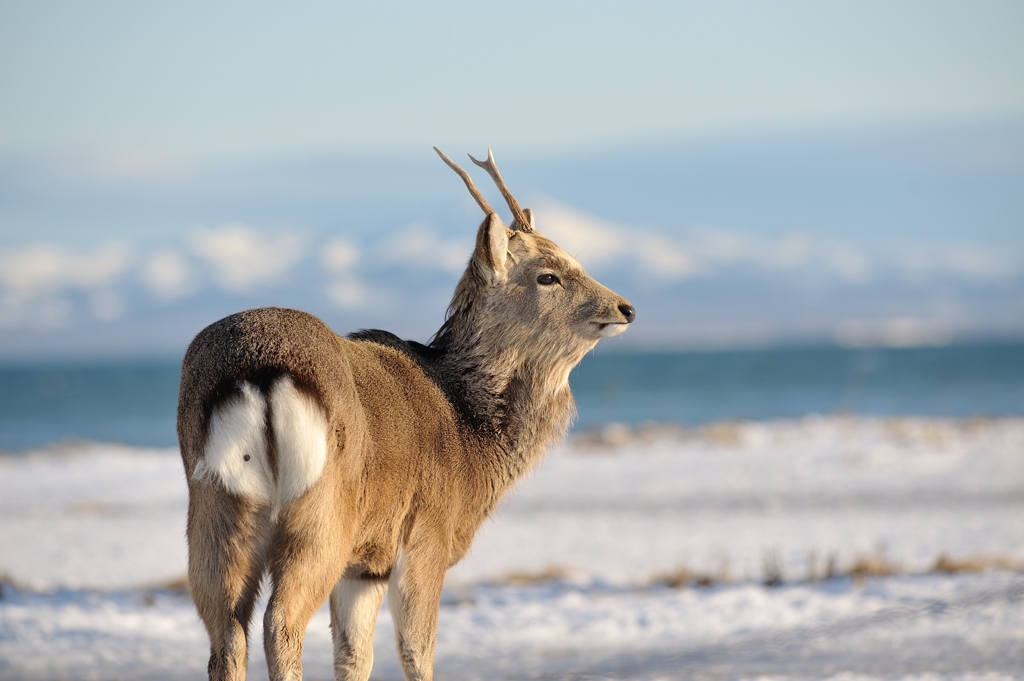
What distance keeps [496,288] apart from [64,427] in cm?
4204

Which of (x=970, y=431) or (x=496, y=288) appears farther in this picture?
(x=970, y=431)

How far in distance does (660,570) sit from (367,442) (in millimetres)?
6883

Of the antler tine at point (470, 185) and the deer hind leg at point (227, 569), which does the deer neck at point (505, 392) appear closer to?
the antler tine at point (470, 185)

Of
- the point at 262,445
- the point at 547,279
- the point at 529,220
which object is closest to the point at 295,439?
the point at 262,445

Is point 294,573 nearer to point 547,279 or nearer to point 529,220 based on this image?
point 547,279

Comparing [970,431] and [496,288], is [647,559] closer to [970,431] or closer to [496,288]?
[496,288]

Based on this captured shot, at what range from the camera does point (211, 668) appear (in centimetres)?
468

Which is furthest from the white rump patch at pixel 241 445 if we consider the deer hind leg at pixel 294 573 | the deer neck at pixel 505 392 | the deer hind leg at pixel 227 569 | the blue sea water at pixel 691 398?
the blue sea water at pixel 691 398

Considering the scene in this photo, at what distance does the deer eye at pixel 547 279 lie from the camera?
643 cm

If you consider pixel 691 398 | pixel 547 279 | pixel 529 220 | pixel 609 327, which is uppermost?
pixel 691 398

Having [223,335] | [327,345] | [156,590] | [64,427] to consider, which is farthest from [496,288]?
[64,427]

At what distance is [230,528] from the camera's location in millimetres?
4566

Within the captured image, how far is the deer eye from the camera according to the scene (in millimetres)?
6430

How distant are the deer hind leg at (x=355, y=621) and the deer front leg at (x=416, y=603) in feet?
0.36
